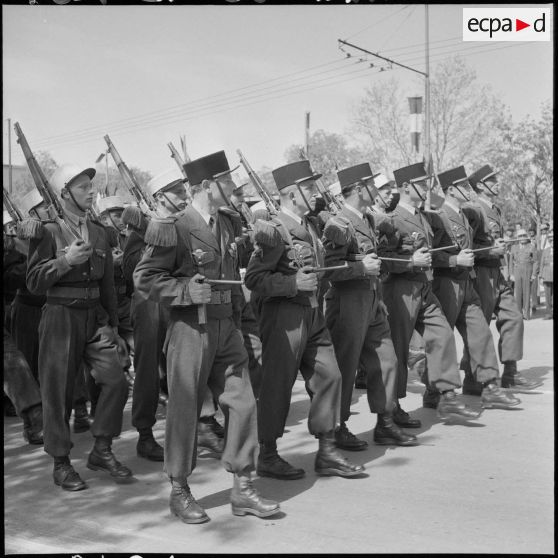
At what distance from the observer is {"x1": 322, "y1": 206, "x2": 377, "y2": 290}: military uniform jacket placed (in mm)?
6266

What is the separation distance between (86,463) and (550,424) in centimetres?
394

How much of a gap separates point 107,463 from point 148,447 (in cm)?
70

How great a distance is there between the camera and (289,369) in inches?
227

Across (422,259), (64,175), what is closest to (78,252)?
(64,175)

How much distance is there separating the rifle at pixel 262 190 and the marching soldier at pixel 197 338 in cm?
116

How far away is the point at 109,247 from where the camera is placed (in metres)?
6.03

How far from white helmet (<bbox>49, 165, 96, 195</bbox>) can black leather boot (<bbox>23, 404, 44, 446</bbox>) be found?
6.92 feet

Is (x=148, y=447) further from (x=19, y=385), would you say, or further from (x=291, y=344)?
(x=291, y=344)

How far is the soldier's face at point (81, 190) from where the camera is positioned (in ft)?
19.2

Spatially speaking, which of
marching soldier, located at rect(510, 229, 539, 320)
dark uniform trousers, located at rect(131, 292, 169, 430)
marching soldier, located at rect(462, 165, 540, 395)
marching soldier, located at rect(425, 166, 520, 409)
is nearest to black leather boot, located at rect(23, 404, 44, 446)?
dark uniform trousers, located at rect(131, 292, 169, 430)

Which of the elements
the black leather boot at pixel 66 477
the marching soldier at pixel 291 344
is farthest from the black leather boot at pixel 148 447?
the marching soldier at pixel 291 344

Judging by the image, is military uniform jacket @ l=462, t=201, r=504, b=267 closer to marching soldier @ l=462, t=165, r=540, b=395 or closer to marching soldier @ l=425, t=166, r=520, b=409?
marching soldier @ l=462, t=165, r=540, b=395

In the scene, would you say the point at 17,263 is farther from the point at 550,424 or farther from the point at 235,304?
the point at 550,424

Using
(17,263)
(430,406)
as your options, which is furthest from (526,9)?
(17,263)
